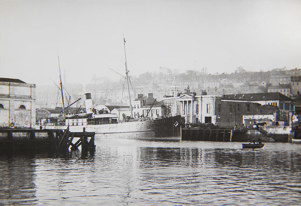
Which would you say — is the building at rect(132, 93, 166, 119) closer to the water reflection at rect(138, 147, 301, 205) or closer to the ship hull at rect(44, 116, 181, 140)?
the ship hull at rect(44, 116, 181, 140)

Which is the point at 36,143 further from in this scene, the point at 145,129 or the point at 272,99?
the point at 272,99

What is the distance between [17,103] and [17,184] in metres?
23.2

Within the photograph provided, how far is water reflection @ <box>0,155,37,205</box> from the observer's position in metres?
8.41

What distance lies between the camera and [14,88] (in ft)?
107

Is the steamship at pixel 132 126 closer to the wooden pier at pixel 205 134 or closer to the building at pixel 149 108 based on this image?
the wooden pier at pixel 205 134

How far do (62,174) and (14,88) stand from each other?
74.0 feet

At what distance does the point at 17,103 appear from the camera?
31984 mm

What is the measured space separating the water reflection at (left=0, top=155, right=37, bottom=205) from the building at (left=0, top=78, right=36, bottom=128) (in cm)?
1679

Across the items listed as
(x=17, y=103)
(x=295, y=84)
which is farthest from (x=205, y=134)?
(x=295, y=84)

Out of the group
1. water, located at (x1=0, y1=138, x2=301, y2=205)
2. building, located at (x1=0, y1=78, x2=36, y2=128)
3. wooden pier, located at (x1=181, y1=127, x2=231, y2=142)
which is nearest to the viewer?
water, located at (x1=0, y1=138, x2=301, y2=205)

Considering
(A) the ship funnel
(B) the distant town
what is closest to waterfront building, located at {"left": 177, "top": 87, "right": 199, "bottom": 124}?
(B) the distant town

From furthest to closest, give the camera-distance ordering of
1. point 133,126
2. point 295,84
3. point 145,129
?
point 295,84, point 133,126, point 145,129

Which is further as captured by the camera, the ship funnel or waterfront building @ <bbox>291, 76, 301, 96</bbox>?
waterfront building @ <bbox>291, 76, 301, 96</bbox>

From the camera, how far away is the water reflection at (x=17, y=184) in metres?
8.41
